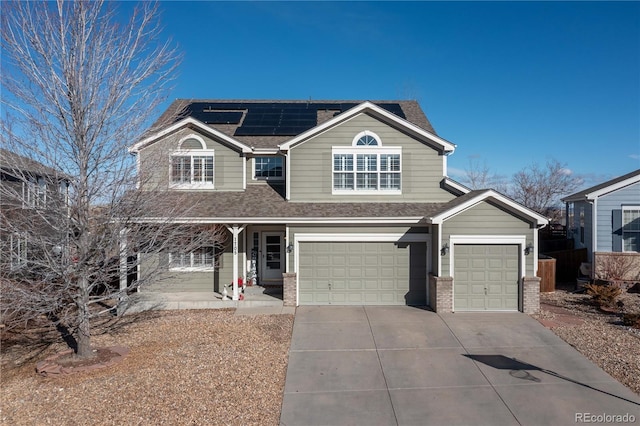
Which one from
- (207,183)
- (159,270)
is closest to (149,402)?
(159,270)

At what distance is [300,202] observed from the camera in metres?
13.3

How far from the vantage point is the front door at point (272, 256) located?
47.1 feet

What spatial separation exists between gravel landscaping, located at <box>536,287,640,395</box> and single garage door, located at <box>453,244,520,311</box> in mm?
1155

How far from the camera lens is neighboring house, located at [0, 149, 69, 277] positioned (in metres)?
7.02

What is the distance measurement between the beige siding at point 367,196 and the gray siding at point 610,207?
23.7ft

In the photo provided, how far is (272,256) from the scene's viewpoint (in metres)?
14.5

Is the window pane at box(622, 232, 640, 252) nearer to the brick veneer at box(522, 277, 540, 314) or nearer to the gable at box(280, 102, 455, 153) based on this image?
the brick veneer at box(522, 277, 540, 314)

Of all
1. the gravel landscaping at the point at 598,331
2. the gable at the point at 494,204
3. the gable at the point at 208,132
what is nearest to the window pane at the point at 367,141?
the gable at the point at 494,204

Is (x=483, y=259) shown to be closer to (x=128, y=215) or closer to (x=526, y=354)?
(x=526, y=354)

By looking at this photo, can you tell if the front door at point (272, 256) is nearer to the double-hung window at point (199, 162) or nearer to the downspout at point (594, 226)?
the double-hung window at point (199, 162)

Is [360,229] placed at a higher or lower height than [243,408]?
higher

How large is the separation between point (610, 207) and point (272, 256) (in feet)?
45.6

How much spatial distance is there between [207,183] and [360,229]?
590cm
